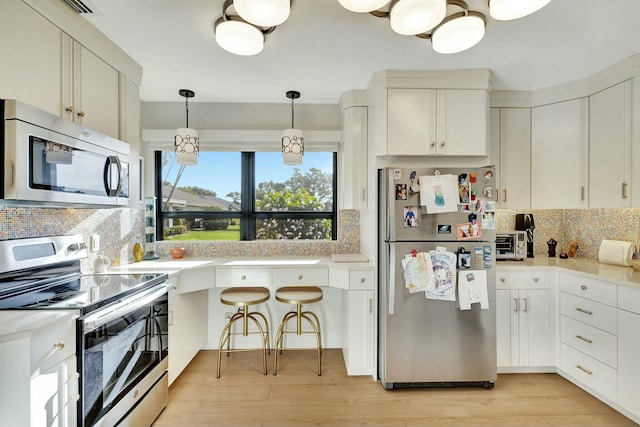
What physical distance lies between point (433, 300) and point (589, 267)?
126 cm

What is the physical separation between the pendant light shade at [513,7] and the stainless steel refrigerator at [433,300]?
992 millimetres

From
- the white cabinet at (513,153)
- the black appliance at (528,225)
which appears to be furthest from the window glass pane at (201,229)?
the black appliance at (528,225)

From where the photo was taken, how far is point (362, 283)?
2.38 metres

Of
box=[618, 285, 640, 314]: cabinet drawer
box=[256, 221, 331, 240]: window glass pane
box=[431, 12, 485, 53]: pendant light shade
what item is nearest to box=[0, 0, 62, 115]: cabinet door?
box=[256, 221, 331, 240]: window glass pane

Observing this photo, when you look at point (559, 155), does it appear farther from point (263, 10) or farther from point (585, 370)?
point (263, 10)

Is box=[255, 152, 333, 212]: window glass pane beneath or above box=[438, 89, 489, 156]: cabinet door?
beneath

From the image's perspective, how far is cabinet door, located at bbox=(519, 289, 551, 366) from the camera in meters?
2.37

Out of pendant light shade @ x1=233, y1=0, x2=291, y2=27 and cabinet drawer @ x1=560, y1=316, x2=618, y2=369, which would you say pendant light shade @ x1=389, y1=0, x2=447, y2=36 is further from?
cabinet drawer @ x1=560, y1=316, x2=618, y2=369

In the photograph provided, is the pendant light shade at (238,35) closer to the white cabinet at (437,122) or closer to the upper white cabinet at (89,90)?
the upper white cabinet at (89,90)

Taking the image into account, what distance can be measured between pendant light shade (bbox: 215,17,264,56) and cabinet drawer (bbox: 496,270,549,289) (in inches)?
93.6

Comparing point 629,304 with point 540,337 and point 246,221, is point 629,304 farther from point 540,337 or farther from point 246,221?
point 246,221

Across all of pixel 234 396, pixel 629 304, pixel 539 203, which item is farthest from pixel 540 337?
pixel 234 396

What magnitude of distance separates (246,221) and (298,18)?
1.96 metres

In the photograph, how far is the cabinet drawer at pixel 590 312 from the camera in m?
1.96
